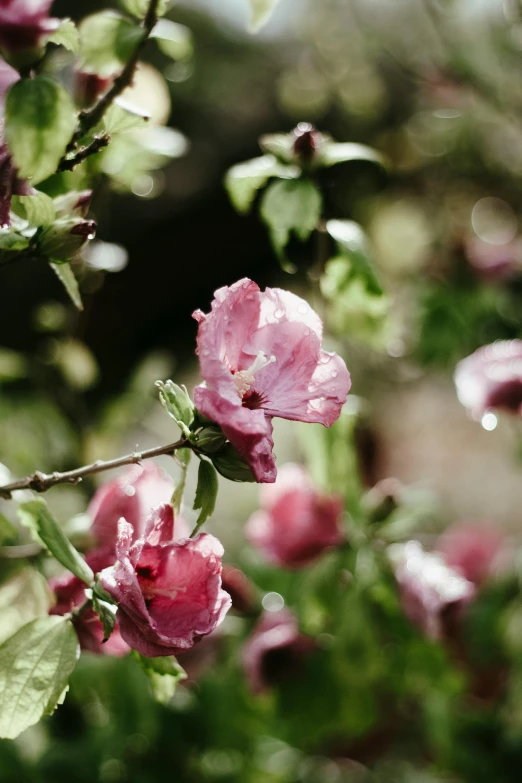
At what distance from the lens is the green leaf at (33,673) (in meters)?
0.39

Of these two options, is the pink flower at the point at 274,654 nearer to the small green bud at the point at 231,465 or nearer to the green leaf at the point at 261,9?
the small green bud at the point at 231,465

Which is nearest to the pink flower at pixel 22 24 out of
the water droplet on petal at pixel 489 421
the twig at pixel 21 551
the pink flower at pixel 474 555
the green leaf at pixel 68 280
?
the green leaf at pixel 68 280

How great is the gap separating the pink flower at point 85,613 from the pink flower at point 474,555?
23.8 inches

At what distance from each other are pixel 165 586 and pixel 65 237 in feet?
0.63

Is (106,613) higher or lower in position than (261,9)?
lower

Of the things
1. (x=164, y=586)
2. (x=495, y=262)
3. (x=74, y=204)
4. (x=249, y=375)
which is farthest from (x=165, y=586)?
(x=495, y=262)

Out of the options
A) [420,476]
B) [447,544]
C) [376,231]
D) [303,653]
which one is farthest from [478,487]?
[303,653]

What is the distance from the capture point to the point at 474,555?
100 cm

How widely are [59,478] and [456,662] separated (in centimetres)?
79

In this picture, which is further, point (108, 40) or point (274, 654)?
point (274, 654)

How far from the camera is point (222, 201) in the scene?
2.62m

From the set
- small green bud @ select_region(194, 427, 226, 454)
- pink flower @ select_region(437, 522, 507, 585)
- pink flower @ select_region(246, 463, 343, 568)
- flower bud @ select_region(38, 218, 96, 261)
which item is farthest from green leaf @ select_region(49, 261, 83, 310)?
pink flower @ select_region(437, 522, 507, 585)

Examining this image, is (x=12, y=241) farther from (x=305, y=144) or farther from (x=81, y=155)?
(x=305, y=144)

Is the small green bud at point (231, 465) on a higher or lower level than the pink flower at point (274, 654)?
higher
